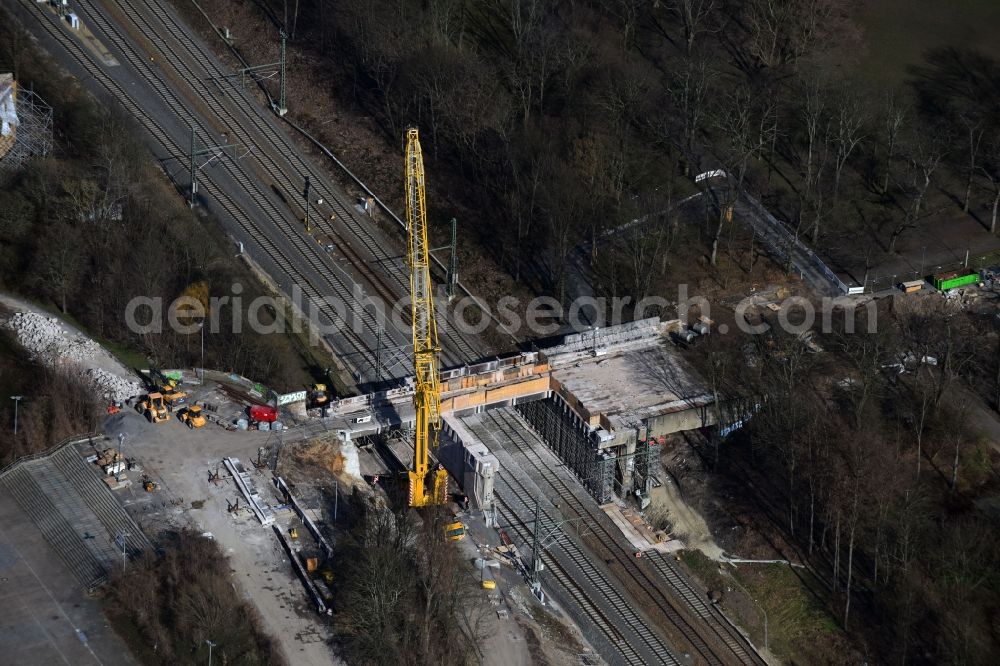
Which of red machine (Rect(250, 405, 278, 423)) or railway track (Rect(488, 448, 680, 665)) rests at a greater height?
red machine (Rect(250, 405, 278, 423))

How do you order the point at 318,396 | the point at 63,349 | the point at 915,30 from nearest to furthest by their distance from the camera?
the point at 63,349 < the point at 318,396 < the point at 915,30

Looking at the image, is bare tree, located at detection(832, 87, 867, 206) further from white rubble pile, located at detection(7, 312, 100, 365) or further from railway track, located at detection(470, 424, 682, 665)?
white rubble pile, located at detection(7, 312, 100, 365)

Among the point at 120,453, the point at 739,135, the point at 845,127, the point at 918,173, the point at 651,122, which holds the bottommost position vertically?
the point at 120,453

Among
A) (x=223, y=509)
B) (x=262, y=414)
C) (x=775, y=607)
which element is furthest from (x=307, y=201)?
(x=775, y=607)

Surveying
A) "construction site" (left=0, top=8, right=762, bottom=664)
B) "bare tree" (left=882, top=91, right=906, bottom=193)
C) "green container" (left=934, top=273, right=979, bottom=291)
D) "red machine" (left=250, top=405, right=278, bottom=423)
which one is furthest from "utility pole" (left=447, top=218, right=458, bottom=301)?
"green container" (left=934, top=273, right=979, bottom=291)

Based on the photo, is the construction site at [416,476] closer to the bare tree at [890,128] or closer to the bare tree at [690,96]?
the bare tree at [690,96]

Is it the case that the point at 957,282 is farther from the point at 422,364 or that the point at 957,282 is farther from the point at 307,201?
the point at 307,201
